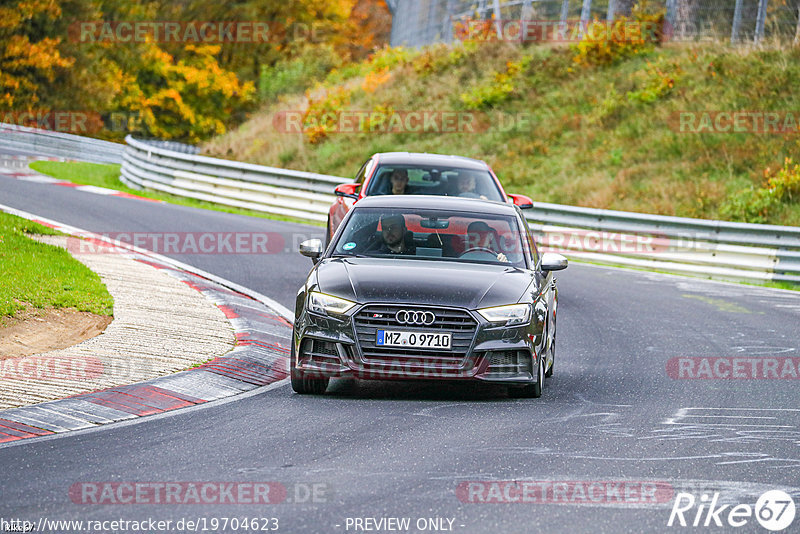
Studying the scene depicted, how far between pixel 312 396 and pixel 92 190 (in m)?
18.9

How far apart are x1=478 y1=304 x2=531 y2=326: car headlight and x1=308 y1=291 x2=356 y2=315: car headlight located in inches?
39.5

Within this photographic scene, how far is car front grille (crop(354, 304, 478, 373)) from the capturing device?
883 centimetres

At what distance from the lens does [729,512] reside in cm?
612

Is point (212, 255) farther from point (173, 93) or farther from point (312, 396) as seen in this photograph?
point (173, 93)

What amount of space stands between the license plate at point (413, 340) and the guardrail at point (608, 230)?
1275 cm

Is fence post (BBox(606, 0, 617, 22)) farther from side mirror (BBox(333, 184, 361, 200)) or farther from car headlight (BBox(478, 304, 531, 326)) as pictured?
car headlight (BBox(478, 304, 531, 326))

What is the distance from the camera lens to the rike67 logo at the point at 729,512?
593cm

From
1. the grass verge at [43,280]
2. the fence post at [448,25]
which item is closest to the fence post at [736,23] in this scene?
the fence post at [448,25]

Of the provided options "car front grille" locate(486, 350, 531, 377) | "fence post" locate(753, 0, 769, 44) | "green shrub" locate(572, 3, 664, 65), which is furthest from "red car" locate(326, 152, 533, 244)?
"green shrub" locate(572, 3, 664, 65)

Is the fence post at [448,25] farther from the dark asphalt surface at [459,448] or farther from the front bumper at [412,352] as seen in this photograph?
the front bumper at [412,352]

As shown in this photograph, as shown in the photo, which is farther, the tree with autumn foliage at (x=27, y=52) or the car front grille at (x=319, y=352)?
the tree with autumn foliage at (x=27, y=52)

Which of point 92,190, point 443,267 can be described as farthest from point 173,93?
point 443,267

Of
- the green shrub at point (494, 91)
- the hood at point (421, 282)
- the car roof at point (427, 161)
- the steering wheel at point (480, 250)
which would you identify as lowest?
the hood at point (421, 282)

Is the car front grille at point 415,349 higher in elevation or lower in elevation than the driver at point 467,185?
lower
